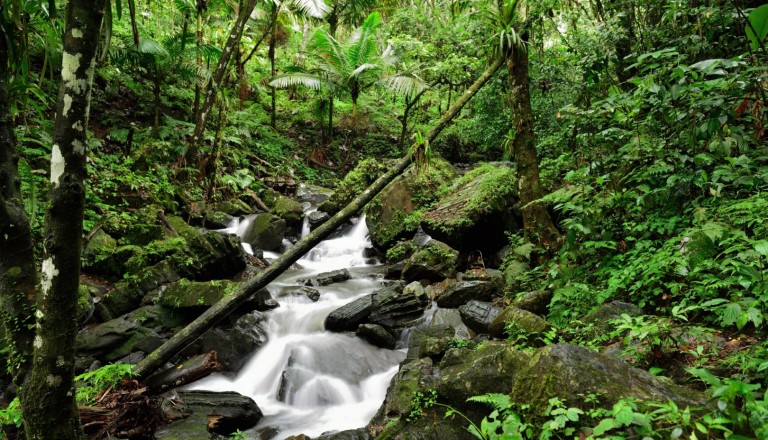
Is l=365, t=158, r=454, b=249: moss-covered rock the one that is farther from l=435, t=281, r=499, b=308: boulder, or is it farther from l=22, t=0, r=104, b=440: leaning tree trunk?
l=22, t=0, r=104, b=440: leaning tree trunk

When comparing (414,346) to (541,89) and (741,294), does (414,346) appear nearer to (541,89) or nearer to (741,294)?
Answer: (741,294)

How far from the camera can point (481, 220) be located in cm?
856

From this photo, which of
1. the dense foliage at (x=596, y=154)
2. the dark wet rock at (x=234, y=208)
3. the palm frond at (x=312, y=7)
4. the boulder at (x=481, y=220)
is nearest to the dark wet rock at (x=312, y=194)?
the dense foliage at (x=596, y=154)

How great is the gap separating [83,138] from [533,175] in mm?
5717

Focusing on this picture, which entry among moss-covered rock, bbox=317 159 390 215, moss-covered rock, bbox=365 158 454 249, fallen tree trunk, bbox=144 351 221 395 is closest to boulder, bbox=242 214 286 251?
moss-covered rock, bbox=317 159 390 215

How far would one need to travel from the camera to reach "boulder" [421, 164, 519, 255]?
8.54 metres

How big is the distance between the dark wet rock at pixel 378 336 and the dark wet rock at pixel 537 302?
2.12 m

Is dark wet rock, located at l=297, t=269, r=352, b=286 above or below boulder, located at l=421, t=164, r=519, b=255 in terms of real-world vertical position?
below

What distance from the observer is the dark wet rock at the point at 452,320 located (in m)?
6.11

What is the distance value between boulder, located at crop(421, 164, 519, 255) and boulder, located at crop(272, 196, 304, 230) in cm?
392

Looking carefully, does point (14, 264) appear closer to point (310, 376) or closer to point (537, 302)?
point (310, 376)

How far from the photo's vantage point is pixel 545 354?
271 centimetres

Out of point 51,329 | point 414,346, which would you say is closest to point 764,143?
point 414,346

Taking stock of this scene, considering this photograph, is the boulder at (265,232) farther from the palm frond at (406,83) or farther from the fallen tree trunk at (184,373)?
the palm frond at (406,83)
